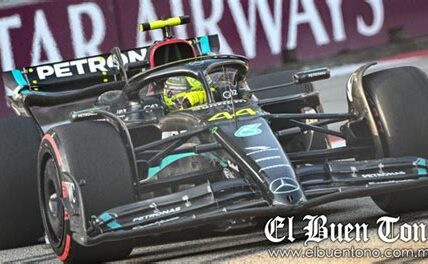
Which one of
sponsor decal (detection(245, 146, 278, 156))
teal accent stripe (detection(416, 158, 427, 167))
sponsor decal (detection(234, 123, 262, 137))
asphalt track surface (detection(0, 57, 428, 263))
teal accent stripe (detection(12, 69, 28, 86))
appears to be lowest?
asphalt track surface (detection(0, 57, 428, 263))

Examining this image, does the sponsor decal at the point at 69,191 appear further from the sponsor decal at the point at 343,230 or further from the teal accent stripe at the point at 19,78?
the teal accent stripe at the point at 19,78

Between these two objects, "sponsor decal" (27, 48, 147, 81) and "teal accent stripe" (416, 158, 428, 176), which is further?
"sponsor decal" (27, 48, 147, 81)

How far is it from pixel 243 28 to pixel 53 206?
645cm

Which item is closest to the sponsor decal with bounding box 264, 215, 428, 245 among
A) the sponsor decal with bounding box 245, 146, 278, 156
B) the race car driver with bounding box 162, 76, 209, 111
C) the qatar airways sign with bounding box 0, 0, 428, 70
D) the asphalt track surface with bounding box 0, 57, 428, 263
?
the asphalt track surface with bounding box 0, 57, 428, 263

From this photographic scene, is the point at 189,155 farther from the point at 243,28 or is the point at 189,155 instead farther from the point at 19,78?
the point at 243,28

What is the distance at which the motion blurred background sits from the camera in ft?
40.1

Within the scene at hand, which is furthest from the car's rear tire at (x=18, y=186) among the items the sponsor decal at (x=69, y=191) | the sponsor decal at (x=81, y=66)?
the sponsor decal at (x=81, y=66)

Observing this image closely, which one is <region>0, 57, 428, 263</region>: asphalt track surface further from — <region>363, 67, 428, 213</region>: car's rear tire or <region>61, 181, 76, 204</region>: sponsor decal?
<region>61, 181, 76, 204</region>: sponsor decal

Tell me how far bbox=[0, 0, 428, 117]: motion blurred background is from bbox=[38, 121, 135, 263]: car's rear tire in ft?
17.7

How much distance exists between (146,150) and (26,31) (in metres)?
5.56

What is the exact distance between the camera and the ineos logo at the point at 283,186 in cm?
612

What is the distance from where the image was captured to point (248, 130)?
261 inches

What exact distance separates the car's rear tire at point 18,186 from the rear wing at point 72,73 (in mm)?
1019

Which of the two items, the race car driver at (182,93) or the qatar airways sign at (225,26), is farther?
the qatar airways sign at (225,26)
